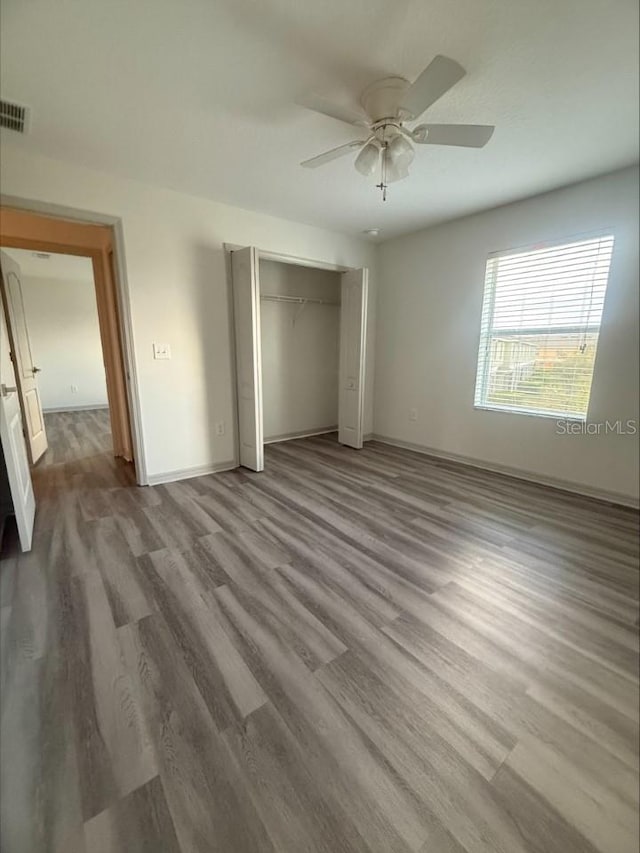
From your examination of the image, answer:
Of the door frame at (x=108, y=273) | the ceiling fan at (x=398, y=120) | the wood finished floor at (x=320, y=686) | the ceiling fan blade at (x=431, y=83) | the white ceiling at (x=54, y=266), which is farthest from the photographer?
the white ceiling at (x=54, y=266)

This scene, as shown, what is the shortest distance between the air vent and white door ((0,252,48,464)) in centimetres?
150

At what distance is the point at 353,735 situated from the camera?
1112mm

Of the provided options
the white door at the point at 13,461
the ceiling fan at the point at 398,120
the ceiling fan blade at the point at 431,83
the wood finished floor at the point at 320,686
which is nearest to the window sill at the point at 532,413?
the wood finished floor at the point at 320,686

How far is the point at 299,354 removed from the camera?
4727mm

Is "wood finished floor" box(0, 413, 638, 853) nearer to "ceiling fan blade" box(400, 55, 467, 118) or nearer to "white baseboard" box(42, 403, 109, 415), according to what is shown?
"ceiling fan blade" box(400, 55, 467, 118)

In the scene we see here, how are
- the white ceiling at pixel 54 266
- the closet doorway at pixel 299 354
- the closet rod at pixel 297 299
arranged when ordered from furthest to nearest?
the white ceiling at pixel 54 266, the closet rod at pixel 297 299, the closet doorway at pixel 299 354

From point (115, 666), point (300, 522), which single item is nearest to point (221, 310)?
point (300, 522)

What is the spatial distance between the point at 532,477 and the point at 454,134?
290 cm

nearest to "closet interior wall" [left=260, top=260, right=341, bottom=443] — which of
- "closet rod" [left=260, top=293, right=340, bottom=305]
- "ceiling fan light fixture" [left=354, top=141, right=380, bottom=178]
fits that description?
"closet rod" [left=260, top=293, right=340, bottom=305]

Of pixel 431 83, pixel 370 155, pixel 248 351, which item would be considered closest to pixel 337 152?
pixel 370 155

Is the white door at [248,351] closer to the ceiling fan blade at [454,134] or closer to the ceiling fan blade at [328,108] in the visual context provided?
the ceiling fan blade at [328,108]

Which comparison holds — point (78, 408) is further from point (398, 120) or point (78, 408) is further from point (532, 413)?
point (532, 413)

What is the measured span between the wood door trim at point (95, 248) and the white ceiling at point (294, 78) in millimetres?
1023

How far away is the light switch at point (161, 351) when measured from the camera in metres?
3.04
